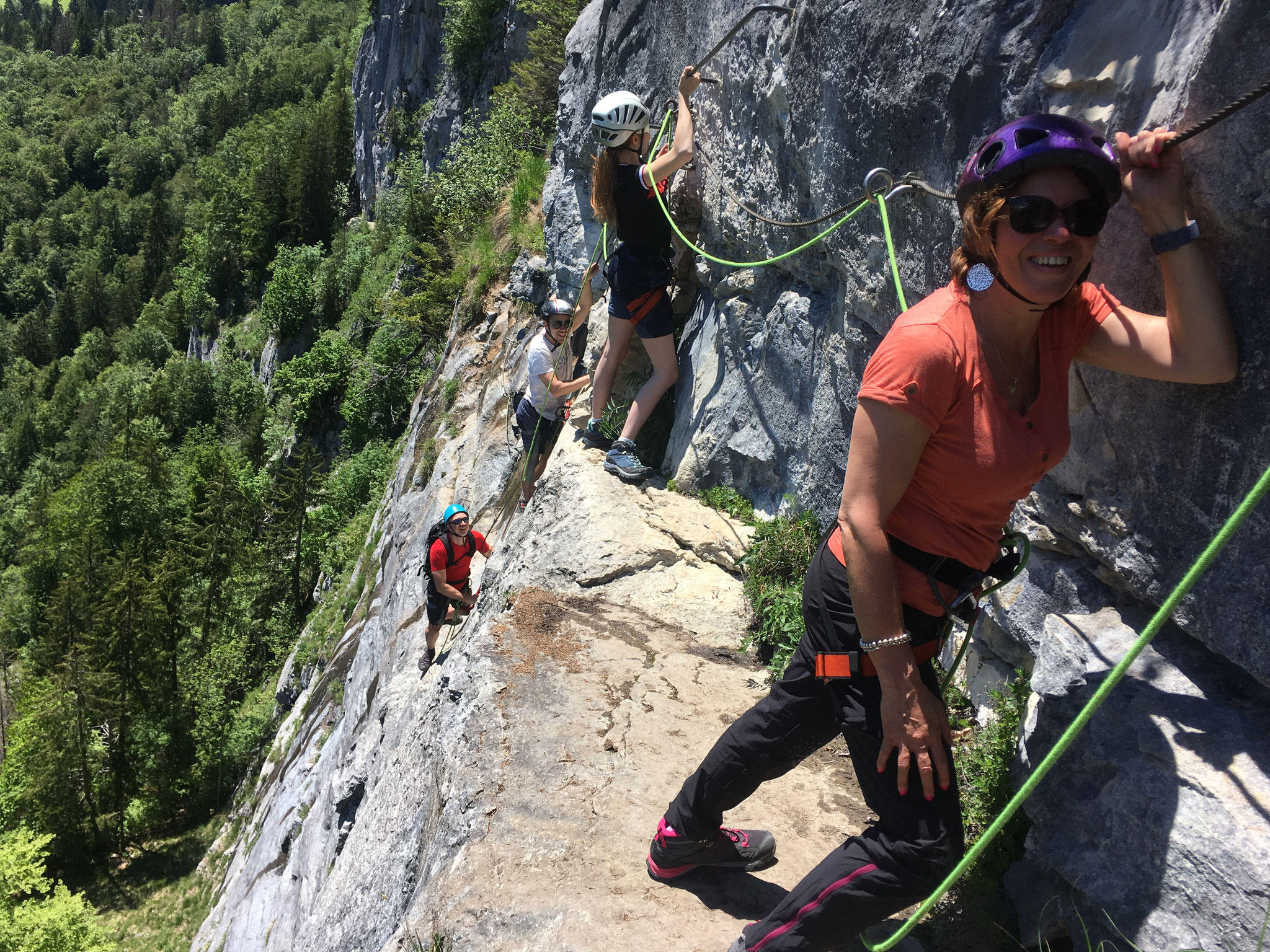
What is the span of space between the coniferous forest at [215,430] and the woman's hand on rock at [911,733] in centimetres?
1068

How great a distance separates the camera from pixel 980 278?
7.28ft

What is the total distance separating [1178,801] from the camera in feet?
7.97

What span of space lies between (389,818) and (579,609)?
1676 mm

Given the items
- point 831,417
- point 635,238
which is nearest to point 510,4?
point 635,238

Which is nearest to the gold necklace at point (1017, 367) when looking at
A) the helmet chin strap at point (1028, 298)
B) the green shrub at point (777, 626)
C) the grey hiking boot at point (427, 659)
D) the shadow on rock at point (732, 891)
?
the helmet chin strap at point (1028, 298)

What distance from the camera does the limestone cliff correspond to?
7.94 ft

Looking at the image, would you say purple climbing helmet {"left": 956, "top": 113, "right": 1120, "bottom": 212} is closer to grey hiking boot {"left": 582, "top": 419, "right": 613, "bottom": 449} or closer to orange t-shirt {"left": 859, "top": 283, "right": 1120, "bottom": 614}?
orange t-shirt {"left": 859, "top": 283, "right": 1120, "bottom": 614}

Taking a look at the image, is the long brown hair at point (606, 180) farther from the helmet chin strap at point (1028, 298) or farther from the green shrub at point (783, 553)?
the helmet chin strap at point (1028, 298)

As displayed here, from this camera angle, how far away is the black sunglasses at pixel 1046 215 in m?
2.14

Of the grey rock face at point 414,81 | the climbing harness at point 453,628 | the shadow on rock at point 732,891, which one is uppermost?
the grey rock face at point 414,81

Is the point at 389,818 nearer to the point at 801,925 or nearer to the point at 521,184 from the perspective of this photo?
the point at 801,925

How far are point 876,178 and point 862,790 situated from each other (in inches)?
114

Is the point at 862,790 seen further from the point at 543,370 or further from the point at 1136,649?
the point at 543,370

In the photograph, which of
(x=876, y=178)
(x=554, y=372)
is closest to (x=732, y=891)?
(x=876, y=178)
